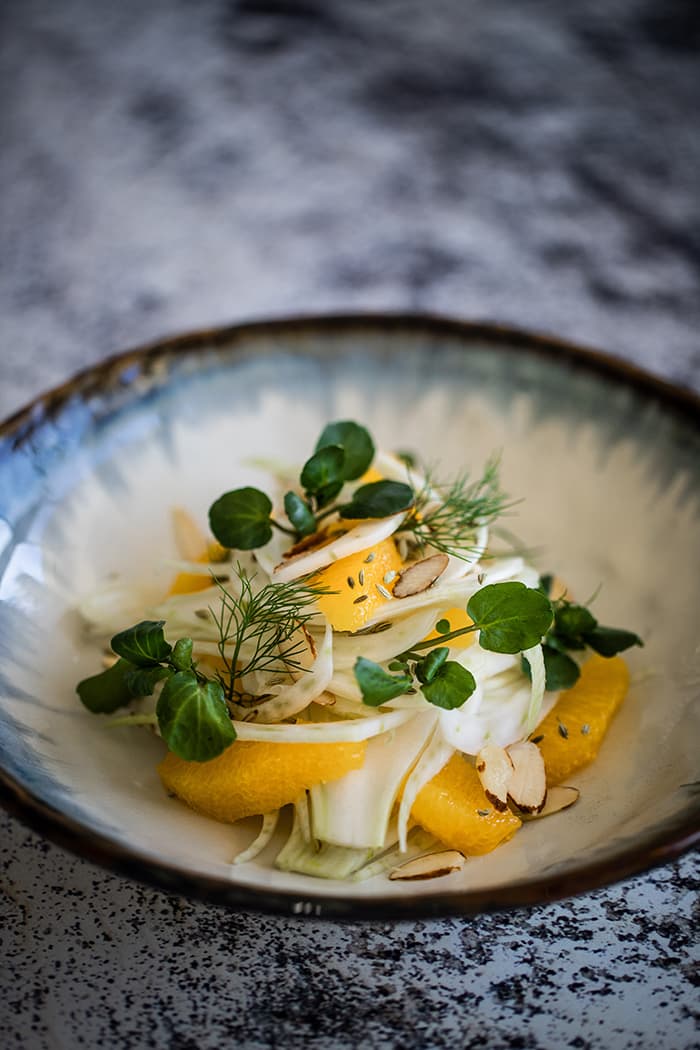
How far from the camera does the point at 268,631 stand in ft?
5.63

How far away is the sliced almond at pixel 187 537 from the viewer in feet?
6.85

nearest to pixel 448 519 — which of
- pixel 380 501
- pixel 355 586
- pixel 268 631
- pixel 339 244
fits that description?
pixel 380 501

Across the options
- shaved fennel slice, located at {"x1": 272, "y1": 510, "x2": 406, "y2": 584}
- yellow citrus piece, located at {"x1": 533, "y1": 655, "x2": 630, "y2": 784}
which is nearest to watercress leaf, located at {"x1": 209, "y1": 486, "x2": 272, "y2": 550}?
shaved fennel slice, located at {"x1": 272, "y1": 510, "x2": 406, "y2": 584}

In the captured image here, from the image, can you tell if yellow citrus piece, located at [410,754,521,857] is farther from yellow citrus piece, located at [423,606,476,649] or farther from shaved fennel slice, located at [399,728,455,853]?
yellow citrus piece, located at [423,606,476,649]

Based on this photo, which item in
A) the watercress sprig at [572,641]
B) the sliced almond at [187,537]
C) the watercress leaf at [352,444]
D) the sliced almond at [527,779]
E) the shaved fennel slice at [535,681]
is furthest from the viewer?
the sliced almond at [187,537]

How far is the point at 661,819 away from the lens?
1.44m

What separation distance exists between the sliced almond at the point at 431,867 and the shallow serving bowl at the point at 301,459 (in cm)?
2

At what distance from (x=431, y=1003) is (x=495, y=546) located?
886mm

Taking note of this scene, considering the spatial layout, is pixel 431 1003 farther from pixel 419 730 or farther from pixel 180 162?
pixel 180 162

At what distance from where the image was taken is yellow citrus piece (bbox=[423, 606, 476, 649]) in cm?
170

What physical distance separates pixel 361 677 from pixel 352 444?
544 mm

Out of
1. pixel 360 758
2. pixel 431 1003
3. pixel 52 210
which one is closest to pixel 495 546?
pixel 360 758

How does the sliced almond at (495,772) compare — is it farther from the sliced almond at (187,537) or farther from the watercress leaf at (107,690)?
the sliced almond at (187,537)

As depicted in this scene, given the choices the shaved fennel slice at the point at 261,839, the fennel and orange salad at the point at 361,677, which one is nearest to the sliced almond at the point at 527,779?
the fennel and orange salad at the point at 361,677
